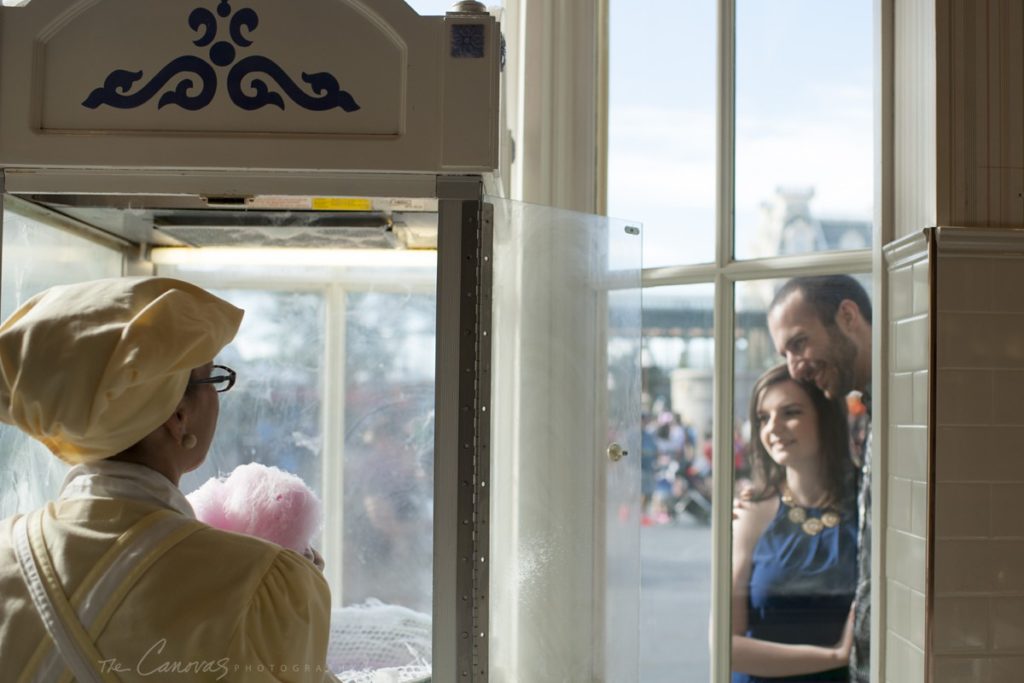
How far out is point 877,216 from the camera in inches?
81.0

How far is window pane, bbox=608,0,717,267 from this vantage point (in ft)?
8.50

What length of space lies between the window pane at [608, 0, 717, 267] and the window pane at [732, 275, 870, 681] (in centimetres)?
24

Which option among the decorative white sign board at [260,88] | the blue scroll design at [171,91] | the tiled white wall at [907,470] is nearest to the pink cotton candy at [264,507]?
the decorative white sign board at [260,88]

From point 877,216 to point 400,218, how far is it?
3.33 ft

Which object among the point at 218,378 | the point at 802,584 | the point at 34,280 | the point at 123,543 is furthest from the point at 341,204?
the point at 802,584

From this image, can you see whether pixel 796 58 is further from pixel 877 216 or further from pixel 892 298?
pixel 892 298

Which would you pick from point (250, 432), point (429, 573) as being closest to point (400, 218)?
point (250, 432)

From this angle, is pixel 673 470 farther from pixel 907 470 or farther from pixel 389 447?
pixel 389 447

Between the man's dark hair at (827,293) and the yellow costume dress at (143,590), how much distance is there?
1665 millimetres

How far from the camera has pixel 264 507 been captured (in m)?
1.55

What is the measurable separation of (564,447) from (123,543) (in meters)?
0.87

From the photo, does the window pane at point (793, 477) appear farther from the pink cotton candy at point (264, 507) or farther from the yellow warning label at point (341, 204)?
the pink cotton candy at point (264, 507)

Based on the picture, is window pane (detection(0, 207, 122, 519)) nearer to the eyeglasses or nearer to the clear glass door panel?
the eyeglasses

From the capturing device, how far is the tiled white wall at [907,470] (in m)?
1.85
